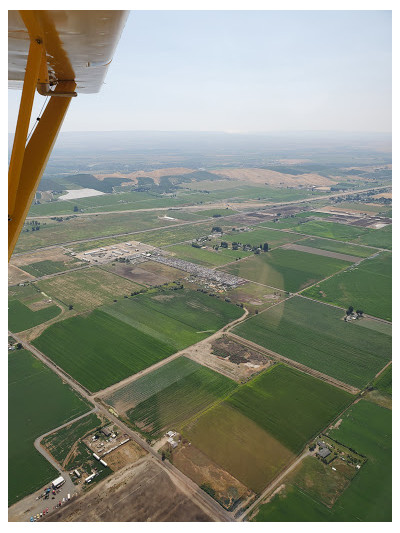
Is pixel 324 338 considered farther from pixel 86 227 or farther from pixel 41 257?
pixel 86 227

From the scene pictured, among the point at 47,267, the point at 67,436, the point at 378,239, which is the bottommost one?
the point at 378,239

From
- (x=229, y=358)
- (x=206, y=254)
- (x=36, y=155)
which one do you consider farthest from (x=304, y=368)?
(x=206, y=254)

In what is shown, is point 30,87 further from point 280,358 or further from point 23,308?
point 23,308

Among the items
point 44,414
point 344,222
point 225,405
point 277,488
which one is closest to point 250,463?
point 277,488

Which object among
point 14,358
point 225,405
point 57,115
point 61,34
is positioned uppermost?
point 61,34

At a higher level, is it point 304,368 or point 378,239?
point 304,368
